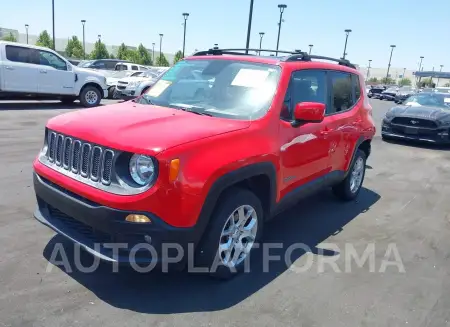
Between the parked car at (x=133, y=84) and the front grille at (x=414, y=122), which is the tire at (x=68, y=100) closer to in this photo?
the parked car at (x=133, y=84)

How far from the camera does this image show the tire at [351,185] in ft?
18.2

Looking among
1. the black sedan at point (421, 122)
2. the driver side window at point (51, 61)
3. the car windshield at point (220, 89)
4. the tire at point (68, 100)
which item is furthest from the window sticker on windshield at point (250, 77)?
the tire at point (68, 100)

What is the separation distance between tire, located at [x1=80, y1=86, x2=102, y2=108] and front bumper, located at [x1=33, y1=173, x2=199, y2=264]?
1157 cm

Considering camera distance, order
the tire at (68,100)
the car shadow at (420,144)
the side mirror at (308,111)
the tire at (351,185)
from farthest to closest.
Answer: the tire at (68,100)
the car shadow at (420,144)
the tire at (351,185)
the side mirror at (308,111)

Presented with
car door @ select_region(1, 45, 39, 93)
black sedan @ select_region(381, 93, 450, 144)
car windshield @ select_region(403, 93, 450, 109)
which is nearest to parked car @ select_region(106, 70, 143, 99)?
car door @ select_region(1, 45, 39, 93)

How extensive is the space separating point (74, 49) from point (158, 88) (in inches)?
2813

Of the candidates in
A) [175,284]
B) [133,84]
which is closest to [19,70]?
[133,84]

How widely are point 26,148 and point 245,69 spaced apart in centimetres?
505

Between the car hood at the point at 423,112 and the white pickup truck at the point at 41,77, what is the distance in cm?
988

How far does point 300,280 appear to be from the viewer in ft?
11.6

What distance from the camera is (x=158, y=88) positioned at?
432 centimetres

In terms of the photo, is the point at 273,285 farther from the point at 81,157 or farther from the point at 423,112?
the point at 423,112

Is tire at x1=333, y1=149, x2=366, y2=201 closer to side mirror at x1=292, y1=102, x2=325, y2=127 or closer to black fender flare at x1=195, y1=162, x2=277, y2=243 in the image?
side mirror at x1=292, y1=102, x2=325, y2=127

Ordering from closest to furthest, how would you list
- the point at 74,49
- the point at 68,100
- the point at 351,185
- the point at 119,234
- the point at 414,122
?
the point at 119,234 < the point at 351,185 < the point at 414,122 < the point at 68,100 < the point at 74,49
